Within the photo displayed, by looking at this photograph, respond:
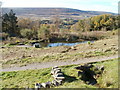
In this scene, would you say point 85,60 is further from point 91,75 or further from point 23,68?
point 23,68

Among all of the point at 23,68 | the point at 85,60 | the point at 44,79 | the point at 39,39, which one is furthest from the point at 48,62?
the point at 39,39

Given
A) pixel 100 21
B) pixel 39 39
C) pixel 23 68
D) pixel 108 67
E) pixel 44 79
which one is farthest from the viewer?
pixel 100 21

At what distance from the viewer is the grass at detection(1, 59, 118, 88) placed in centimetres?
906

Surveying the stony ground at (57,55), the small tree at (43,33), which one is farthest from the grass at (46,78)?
the small tree at (43,33)

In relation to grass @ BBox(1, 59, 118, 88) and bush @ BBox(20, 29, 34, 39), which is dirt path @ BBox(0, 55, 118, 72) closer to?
grass @ BBox(1, 59, 118, 88)

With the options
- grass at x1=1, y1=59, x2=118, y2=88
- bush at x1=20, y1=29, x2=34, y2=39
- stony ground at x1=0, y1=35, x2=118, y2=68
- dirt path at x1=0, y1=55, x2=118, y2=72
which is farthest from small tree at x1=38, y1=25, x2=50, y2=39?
grass at x1=1, y1=59, x2=118, y2=88

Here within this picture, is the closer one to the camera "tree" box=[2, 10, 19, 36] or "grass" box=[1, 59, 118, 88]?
"grass" box=[1, 59, 118, 88]

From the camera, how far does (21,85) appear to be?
10164 mm

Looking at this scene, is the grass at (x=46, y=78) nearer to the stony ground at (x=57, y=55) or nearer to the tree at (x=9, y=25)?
the stony ground at (x=57, y=55)

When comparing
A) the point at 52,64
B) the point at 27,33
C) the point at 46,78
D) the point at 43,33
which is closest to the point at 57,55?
the point at 52,64

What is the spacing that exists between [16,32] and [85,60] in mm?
34634

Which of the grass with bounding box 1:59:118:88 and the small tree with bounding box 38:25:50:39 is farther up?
the small tree with bounding box 38:25:50:39

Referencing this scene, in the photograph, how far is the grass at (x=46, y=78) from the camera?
9.06 meters

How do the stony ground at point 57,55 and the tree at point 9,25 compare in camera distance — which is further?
the tree at point 9,25
